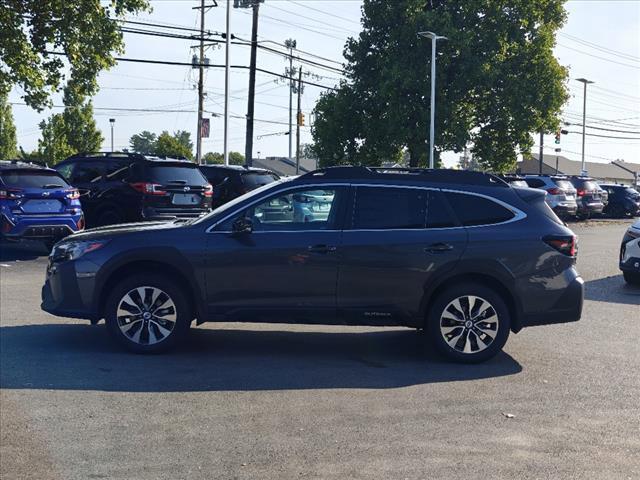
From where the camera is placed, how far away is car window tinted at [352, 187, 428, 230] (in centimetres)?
777

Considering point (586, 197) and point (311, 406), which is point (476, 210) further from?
point (586, 197)

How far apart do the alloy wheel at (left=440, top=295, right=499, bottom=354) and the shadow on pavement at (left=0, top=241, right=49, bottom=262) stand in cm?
1090

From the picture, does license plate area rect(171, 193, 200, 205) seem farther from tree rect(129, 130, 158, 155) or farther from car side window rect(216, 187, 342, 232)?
tree rect(129, 130, 158, 155)

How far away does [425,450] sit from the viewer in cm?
527

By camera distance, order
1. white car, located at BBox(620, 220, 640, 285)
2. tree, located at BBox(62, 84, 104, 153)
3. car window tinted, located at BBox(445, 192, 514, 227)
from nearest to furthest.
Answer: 1. car window tinted, located at BBox(445, 192, 514, 227)
2. white car, located at BBox(620, 220, 640, 285)
3. tree, located at BBox(62, 84, 104, 153)

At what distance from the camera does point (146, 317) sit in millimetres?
7777

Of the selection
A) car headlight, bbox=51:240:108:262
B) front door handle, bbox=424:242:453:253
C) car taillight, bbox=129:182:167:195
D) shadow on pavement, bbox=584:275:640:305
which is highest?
car taillight, bbox=129:182:167:195

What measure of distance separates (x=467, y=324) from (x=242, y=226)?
2.32 m

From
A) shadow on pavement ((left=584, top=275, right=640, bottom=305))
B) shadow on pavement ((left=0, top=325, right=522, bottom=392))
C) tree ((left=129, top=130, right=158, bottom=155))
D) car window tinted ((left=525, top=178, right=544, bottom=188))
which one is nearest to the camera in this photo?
shadow on pavement ((left=0, top=325, right=522, bottom=392))

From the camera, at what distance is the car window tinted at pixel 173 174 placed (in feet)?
53.9

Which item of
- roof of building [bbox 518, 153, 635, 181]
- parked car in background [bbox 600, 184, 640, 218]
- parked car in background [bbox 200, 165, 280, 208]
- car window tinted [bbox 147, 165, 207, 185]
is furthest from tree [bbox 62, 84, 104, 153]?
roof of building [bbox 518, 153, 635, 181]

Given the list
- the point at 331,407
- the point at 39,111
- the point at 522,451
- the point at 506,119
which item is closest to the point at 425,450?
the point at 522,451

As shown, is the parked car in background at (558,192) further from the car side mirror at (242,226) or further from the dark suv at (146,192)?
the car side mirror at (242,226)

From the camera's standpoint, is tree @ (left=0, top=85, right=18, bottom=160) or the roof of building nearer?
tree @ (left=0, top=85, right=18, bottom=160)
